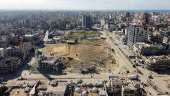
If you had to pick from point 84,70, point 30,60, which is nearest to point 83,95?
point 84,70

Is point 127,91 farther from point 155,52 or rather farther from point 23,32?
point 23,32

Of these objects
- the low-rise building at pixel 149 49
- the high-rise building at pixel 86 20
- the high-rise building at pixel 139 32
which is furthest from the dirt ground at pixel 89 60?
the high-rise building at pixel 86 20

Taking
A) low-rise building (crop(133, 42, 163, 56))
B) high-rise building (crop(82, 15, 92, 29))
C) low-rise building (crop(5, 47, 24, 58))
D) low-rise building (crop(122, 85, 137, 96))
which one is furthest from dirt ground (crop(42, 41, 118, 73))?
high-rise building (crop(82, 15, 92, 29))

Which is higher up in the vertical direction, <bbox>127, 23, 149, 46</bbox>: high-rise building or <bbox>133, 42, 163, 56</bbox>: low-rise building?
<bbox>127, 23, 149, 46</bbox>: high-rise building

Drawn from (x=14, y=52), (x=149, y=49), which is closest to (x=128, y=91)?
(x=149, y=49)

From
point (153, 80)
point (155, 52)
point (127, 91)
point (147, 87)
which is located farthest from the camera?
point (155, 52)

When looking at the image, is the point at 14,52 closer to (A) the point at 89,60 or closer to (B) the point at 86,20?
(A) the point at 89,60

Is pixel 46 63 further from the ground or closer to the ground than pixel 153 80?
further from the ground

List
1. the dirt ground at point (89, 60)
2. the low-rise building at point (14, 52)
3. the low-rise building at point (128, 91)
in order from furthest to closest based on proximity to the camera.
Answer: the low-rise building at point (14, 52) → the dirt ground at point (89, 60) → the low-rise building at point (128, 91)

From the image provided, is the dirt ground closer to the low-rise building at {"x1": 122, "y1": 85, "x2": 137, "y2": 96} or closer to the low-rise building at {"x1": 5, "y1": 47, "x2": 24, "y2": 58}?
the low-rise building at {"x1": 5, "y1": 47, "x2": 24, "y2": 58}

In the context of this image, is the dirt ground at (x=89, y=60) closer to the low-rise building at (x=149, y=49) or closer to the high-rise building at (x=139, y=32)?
the low-rise building at (x=149, y=49)

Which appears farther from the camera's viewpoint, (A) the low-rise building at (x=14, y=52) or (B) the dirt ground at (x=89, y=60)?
(A) the low-rise building at (x=14, y=52)
